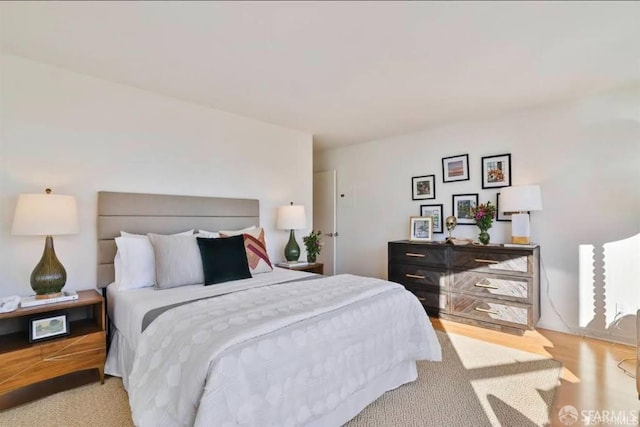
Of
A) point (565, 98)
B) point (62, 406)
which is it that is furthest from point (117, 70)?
point (565, 98)

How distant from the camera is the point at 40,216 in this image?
2.11m

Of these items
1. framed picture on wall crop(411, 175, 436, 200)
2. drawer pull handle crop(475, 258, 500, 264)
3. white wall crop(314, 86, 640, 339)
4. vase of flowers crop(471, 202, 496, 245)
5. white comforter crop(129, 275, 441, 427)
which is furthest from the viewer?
framed picture on wall crop(411, 175, 436, 200)

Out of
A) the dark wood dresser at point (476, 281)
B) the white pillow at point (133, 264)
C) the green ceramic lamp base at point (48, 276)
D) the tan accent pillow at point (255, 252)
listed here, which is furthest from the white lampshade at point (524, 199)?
the green ceramic lamp base at point (48, 276)

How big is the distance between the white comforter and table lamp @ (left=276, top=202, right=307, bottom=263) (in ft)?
5.24

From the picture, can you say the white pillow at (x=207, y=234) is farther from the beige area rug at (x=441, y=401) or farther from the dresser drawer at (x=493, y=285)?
the dresser drawer at (x=493, y=285)

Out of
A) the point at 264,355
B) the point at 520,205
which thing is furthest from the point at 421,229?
the point at 264,355

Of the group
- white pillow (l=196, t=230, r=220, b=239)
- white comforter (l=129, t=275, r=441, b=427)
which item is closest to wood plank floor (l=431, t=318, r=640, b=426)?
white comforter (l=129, t=275, r=441, b=427)

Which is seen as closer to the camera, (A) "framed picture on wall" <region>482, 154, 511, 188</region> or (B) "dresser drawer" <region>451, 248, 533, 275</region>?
(B) "dresser drawer" <region>451, 248, 533, 275</region>

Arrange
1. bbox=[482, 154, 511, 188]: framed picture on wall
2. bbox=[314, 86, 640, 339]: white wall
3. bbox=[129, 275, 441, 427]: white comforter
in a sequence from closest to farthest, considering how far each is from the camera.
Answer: bbox=[129, 275, 441, 427]: white comforter
bbox=[314, 86, 640, 339]: white wall
bbox=[482, 154, 511, 188]: framed picture on wall

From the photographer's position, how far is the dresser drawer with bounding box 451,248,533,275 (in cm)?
305

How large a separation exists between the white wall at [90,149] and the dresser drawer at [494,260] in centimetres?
250

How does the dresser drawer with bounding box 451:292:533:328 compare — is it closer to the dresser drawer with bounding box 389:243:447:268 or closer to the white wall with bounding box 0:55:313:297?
the dresser drawer with bounding box 389:243:447:268

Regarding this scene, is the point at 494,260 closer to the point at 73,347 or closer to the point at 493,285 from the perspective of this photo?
Result: the point at 493,285

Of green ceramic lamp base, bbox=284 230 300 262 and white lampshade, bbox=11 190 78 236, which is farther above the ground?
white lampshade, bbox=11 190 78 236
